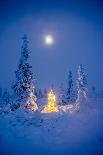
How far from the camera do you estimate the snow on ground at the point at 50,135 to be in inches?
628

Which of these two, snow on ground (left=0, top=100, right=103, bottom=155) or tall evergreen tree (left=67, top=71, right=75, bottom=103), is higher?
tall evergreen tree (left=67, top=71, right=75, bottom=103)

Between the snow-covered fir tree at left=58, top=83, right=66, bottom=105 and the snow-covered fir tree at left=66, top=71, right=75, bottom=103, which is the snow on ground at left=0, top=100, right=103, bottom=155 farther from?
the snow-covered fir tree at left=66, top=71, right=75, bottom=103

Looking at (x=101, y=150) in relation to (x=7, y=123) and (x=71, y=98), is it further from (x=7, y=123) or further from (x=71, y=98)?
(x=71, y=98)

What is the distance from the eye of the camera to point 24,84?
124 feet

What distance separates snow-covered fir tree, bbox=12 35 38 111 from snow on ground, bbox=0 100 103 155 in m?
15.5

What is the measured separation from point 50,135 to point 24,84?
20.7m

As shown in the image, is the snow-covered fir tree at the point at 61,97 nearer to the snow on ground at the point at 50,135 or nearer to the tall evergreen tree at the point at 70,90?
the tall evergreen tree at the point at 70,90

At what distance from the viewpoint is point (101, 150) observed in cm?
1584

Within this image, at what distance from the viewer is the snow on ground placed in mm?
15953

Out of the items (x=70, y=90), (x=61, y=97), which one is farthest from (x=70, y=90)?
(x=61, y=97)

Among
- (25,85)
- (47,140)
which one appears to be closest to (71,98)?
(25,85)

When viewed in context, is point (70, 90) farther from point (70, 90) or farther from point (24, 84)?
point (24, 84)

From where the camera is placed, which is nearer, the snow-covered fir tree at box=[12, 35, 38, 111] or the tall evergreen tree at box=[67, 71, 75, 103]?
the snow-covered fir tree at box=[12, 35, 38, 111]

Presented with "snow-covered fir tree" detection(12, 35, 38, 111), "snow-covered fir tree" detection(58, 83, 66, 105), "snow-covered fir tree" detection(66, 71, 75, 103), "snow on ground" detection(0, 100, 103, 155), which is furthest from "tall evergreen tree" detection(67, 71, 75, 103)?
"snow on ground" detection(0, 100, 103, 155)
